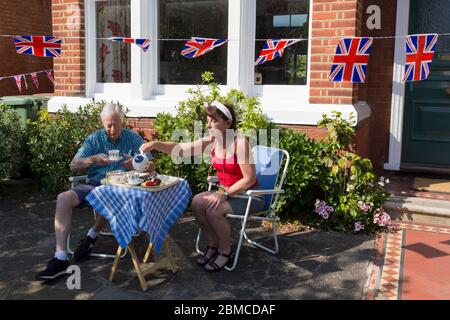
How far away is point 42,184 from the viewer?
6082 mm

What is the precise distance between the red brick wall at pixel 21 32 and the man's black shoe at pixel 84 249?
21.0 feet

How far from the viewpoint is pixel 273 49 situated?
4.98 m

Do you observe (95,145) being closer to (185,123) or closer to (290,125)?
(185,123)

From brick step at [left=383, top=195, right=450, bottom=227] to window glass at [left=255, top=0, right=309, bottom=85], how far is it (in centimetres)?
168

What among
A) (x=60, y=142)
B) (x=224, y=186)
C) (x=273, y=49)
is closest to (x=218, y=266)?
(x=224, y=186)

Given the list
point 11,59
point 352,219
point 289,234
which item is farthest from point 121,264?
point 11,59

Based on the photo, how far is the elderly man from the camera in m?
3.58

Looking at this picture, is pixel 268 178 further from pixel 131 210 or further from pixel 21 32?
pixel 21 32

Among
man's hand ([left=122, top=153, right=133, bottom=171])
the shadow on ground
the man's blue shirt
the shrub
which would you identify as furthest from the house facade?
man's hand ([left=122, top=153, right=133, bottom=171])

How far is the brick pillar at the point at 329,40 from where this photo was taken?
4.84 meters

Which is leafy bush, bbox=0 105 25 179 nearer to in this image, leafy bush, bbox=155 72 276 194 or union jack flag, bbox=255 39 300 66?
leafy bush, bbox=155 72 276 194

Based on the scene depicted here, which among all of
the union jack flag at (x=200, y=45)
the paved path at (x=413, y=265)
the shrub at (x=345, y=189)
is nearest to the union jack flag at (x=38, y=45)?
the union jack flag at (x=200, y=45)

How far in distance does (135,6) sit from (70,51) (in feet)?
3.71

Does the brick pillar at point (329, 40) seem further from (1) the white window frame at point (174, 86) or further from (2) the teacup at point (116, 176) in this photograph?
(2) the teacup at point (116, 176)
